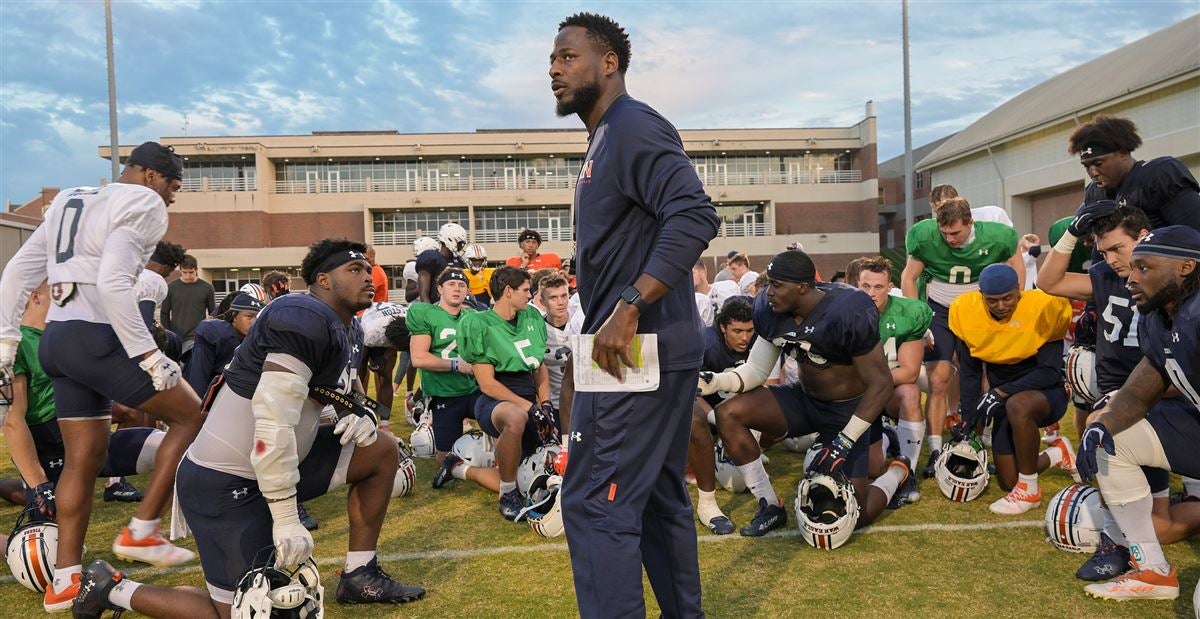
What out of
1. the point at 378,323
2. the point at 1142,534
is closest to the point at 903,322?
the point at 1142,534

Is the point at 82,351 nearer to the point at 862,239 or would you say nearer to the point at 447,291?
the point at 447,291

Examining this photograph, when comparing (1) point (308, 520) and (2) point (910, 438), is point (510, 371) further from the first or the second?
(2) point (910, 438)

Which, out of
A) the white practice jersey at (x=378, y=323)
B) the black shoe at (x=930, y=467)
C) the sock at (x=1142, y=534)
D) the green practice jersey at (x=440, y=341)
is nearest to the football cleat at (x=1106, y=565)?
the sock at (x=1142, y=534)

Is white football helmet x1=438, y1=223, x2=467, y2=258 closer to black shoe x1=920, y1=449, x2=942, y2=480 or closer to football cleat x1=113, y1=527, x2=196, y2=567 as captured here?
football cleat x1=113, y1=527, x2=196, y2=567

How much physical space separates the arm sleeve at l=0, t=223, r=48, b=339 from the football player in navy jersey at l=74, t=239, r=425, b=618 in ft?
5.56

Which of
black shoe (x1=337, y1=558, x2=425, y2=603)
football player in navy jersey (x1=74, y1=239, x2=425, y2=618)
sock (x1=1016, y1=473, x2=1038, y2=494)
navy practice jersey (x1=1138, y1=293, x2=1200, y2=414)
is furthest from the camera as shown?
sock (x1=1016, y1=473, x2=1038, y2=494)

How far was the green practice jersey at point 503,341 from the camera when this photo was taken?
6.07 m

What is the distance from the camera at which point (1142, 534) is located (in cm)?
379

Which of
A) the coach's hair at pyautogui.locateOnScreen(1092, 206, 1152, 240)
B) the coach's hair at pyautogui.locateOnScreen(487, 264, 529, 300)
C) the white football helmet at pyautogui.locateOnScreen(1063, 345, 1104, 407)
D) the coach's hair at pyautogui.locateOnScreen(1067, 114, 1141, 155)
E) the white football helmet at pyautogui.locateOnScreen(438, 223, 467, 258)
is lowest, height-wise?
the white football helmet at pyautogui.locateOnScreen(1063, 345, 1104, 407)

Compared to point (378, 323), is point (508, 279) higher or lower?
higher

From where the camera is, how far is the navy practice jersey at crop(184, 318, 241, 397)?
241 inches

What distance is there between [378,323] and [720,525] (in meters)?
4.48

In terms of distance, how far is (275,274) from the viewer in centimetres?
777

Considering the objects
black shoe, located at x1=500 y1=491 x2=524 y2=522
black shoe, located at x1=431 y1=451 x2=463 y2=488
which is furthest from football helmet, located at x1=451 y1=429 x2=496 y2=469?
black shoe, located at x1=500 y1=491 x2=524 y2=522
